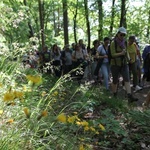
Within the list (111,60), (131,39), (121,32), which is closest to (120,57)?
(111,60)

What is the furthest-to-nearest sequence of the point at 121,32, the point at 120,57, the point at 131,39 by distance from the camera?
the point at 131,39, the point at 120,57, the point at 121,32

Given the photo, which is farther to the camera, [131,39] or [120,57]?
[131,39]

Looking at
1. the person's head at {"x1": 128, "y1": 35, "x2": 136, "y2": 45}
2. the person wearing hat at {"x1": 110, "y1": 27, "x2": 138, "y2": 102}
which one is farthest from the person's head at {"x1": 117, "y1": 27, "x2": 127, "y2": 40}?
the person's head at {"x1": 128, "y1": 35, "x2": 136, "y2": 45}

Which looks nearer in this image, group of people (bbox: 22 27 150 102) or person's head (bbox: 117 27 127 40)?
person's head (bbox: 117 27 127 40)

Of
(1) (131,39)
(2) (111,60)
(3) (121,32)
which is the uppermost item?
(3) (121,32)

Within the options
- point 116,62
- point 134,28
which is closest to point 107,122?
point 116,62

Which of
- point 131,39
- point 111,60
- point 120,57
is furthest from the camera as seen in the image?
point 131,39

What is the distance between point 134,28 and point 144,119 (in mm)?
21181

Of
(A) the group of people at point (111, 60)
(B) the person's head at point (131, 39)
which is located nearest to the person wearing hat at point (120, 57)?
(A) the group of people at point (111, 60)

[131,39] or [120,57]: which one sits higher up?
[131,39]

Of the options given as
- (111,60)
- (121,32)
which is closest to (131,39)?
(111,60)

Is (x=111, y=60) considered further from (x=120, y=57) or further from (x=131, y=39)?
(x=131, y=39)

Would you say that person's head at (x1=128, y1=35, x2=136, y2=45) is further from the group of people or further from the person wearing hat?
the person wearing hat

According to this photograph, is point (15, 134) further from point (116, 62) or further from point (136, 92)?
point (136, 92)
